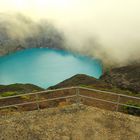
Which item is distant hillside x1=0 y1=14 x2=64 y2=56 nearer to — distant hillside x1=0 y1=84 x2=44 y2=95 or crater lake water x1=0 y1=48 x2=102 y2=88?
crater lake water x1=0 y1=48 x2=102 y2=88

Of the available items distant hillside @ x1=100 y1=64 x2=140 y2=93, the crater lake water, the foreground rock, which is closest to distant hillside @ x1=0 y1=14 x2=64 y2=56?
the crater lake water

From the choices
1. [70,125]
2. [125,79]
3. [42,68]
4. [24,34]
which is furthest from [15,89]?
[24,34]

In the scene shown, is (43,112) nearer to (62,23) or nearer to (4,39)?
(4,39)

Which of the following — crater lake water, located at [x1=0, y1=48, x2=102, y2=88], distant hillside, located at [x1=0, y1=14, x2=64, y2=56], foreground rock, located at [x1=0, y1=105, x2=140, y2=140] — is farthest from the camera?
distant hillside, located at [x1=0, y1=14, x2=64, y2=56]

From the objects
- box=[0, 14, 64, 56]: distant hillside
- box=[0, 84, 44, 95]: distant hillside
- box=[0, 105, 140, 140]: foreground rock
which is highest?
box=[0, 14, 64, 56]: distant hillside

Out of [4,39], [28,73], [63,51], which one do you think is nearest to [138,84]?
[28,73]

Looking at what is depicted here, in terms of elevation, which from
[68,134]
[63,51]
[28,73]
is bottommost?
[68,134]
